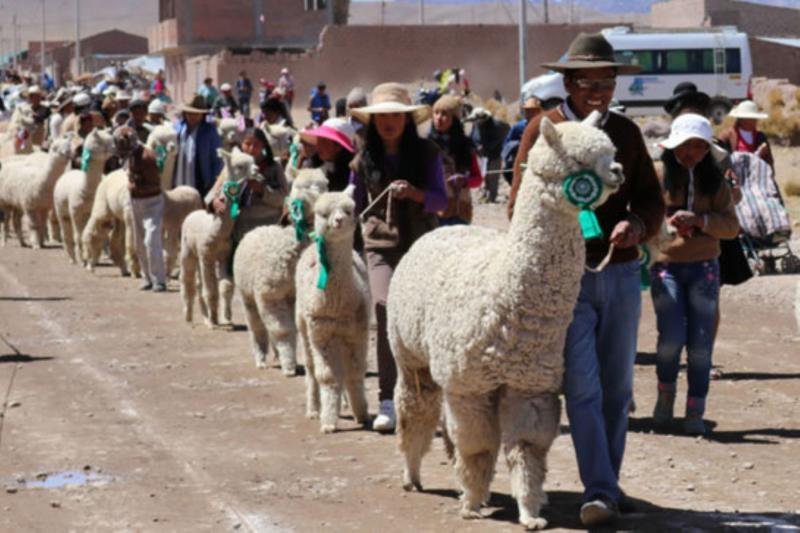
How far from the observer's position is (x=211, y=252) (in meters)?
13.9

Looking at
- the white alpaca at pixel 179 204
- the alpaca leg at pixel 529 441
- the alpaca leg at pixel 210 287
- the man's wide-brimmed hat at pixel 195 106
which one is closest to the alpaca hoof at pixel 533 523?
the alpaca leg at pixel 529 441

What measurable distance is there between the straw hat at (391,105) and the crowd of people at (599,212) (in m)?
0.01

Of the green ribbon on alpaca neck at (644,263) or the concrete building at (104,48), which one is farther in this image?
the concrete building at (104,48)

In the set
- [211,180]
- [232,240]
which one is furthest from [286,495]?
[211,180]

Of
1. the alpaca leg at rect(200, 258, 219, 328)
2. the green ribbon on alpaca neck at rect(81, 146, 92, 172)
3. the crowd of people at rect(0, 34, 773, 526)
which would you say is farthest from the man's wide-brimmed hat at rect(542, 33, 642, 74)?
the green ribbon on alpaca neck at rect(81, 146, 92, 172)

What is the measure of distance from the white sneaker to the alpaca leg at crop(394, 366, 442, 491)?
142 centimetres

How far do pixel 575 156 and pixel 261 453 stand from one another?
123 inches

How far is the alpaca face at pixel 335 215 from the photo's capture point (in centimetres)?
951

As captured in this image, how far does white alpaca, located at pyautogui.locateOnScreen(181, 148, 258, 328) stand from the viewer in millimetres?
13219

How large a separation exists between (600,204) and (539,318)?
0.54 m

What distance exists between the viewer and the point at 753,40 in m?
56.9

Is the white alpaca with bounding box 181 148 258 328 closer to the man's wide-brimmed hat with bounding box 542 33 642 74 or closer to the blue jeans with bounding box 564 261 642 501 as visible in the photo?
the man's wide-brimmed hat with bounding box 542 33 642 74

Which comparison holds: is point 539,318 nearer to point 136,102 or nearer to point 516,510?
point 516,510

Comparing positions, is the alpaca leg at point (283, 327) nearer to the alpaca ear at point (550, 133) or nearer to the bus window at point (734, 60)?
the alpaca ear at point (550, 133)
